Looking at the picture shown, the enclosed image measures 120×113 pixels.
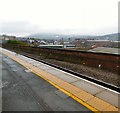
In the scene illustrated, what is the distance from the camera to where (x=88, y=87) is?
7980mm

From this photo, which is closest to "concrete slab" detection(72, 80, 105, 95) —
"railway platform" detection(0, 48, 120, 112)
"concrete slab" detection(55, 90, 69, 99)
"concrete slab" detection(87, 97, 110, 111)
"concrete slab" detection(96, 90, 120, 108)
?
"railway platform" detection(0, 48, 120, 112)

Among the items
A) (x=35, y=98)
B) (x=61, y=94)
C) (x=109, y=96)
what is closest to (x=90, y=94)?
(x=109, y=96)

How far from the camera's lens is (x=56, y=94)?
23.4 ft

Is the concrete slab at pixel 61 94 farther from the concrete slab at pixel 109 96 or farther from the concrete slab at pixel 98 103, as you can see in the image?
the concrete slab at pixel 109 96

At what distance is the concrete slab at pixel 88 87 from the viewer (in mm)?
7402

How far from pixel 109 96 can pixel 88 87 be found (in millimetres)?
1394

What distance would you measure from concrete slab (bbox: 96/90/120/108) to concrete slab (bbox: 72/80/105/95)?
334 mm

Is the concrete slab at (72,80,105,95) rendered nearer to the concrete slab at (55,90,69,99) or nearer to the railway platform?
the railway platform

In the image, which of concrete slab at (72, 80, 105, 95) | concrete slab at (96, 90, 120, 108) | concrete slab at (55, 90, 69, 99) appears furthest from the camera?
concrete slab at (72, 80, 105, 95)

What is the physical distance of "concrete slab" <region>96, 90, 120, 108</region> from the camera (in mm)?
6273

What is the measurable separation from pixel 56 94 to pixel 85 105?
161 centimetres

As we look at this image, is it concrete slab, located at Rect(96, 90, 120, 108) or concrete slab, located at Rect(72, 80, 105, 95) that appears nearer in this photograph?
concrete slab, located at Rect(96, 90, 120, 108)

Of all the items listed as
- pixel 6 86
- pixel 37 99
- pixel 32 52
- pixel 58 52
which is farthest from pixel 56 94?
pixel 32 52

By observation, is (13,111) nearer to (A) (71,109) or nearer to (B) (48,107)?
(B) (48,107)
